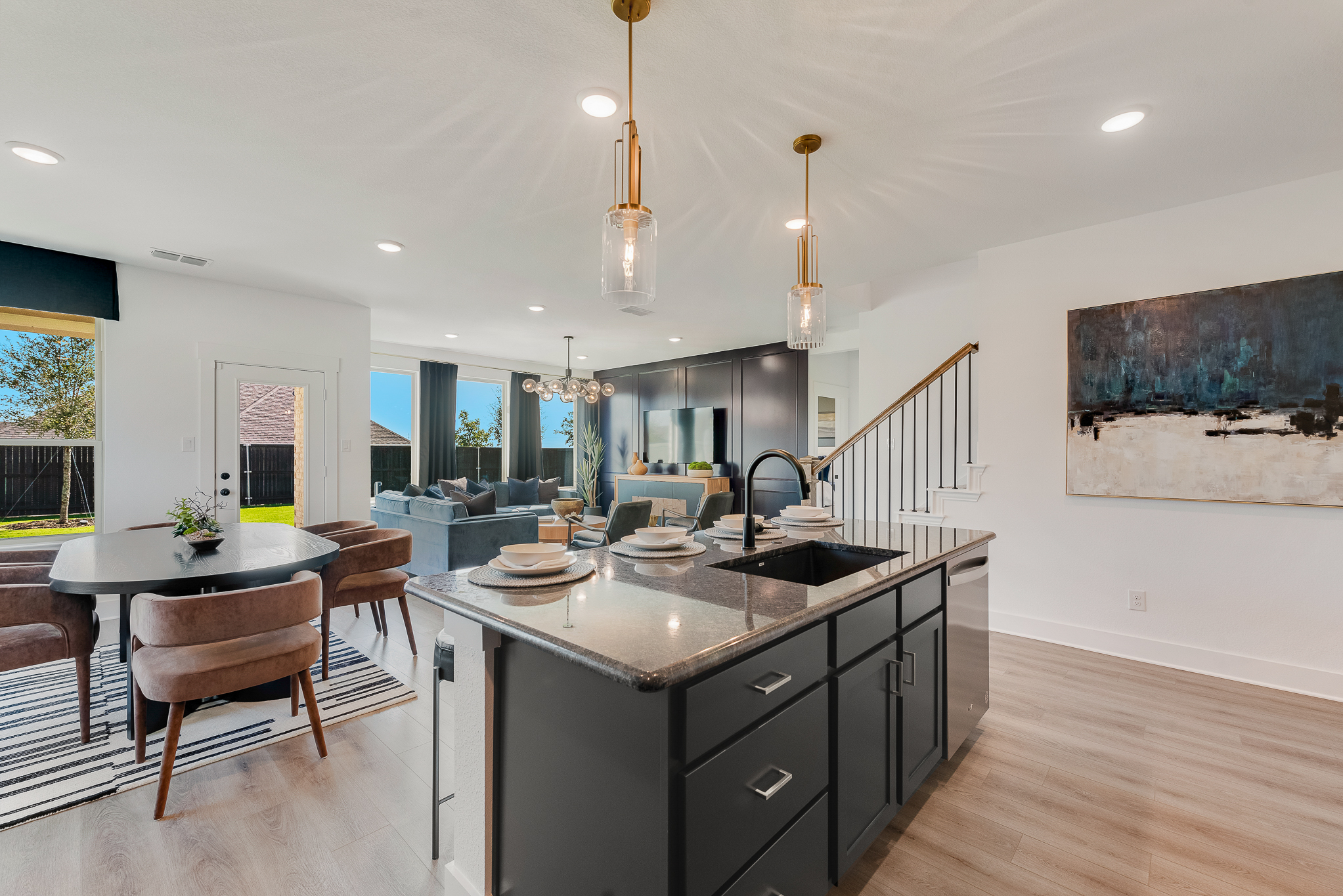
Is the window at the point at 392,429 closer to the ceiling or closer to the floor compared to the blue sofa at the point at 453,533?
closer to the ceiling

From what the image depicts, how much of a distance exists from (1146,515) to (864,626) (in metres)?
2.76

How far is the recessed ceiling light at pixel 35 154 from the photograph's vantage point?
2.49 meters

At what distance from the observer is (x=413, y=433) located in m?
7.93

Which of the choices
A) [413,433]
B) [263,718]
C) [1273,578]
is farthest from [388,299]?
[1273,578]

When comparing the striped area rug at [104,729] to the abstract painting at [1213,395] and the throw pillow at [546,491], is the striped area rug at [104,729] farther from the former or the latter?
the throw pillow at [546,491]

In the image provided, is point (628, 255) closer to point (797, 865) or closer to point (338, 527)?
point (797, 865)

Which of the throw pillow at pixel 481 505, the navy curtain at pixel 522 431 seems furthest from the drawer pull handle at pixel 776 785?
the navy curtain at pixel 522 431

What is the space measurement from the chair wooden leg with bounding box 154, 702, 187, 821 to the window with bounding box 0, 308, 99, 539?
3153mm

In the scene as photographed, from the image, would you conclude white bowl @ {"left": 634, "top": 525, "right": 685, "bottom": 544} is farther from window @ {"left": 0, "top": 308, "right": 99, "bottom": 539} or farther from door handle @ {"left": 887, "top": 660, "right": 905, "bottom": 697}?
window @ {"left": 0, "top": 308, "right": 99, "bottom": 539}

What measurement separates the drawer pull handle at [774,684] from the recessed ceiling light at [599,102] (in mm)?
2028

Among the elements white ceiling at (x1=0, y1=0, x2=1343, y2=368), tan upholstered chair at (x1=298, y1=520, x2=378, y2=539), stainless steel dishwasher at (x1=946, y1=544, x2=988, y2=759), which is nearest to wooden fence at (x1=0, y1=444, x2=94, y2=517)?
white ceiling at (x1=0, y1=0, x2=1343, y2=368)

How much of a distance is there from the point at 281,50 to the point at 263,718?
8.88 feet

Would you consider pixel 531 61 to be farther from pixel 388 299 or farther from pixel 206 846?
pixel 388 299

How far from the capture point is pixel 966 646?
89.3 inches
